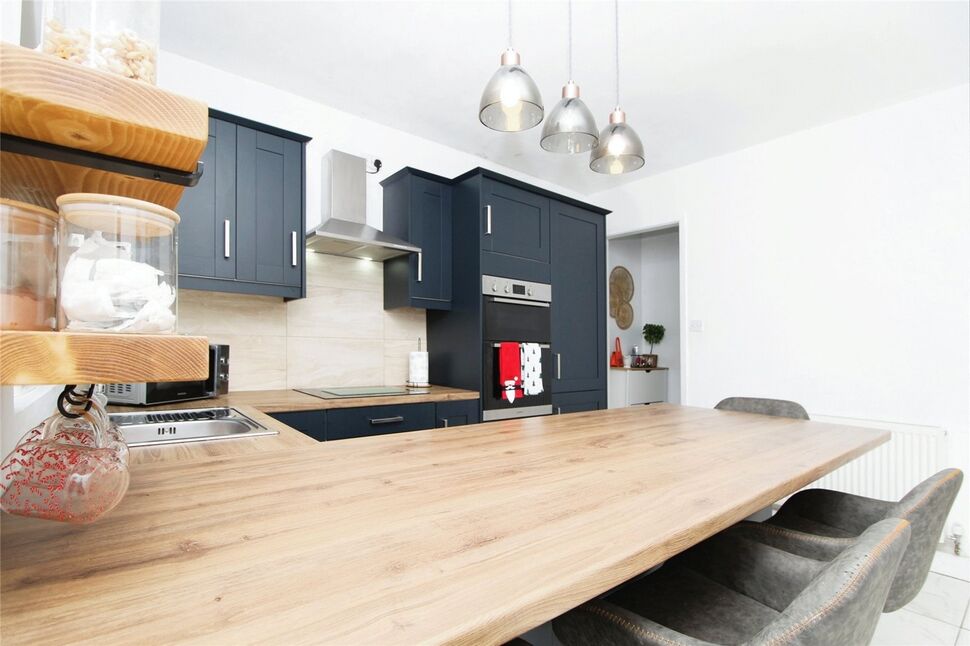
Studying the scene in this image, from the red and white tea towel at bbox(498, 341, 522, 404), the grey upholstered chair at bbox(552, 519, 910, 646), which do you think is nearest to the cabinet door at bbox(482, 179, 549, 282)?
the red and white tea towel at bbox(498, 341, 522, 404)

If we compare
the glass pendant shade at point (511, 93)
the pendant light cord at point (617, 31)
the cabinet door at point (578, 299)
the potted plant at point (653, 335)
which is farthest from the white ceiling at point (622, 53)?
the potted plant at point (653, 335)

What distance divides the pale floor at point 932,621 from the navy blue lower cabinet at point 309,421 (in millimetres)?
2544

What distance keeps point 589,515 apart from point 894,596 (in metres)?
1.01

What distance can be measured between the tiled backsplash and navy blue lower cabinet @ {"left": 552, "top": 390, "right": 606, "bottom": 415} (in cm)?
112

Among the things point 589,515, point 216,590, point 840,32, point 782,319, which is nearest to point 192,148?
point 216,590

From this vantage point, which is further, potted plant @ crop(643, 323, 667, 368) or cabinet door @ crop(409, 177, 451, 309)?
potted plant @ crop(643, 323, 667, 368)

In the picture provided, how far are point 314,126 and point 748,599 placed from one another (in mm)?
3242

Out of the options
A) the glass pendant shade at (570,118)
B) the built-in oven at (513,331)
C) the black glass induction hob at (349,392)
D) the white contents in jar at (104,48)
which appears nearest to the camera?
the white contents in jar at (104,48)

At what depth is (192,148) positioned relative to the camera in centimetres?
54

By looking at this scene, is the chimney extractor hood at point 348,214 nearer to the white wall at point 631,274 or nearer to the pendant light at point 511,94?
the pendant light at point 511,94

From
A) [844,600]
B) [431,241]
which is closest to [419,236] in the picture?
[431,241]

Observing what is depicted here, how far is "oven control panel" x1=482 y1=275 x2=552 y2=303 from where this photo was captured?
3.06m

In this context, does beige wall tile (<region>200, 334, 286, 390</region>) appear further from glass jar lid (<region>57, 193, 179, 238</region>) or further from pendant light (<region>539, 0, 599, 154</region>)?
glass jar lid (<region>57, 193, 179, 238</region>)

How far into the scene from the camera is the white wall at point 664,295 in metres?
5.47
